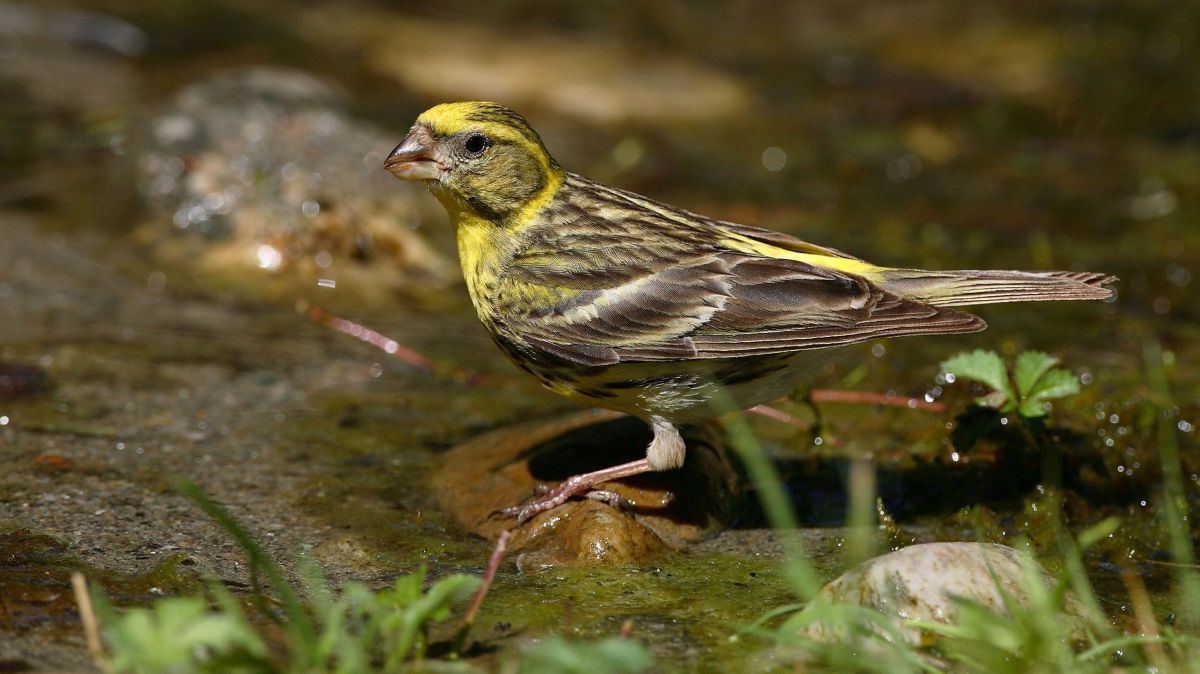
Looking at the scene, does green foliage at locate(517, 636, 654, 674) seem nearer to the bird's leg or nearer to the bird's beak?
the bird's leg

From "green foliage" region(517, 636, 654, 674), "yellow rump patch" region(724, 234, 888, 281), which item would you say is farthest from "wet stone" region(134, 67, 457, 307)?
"green foliage" region(517, 636, 654, 674)

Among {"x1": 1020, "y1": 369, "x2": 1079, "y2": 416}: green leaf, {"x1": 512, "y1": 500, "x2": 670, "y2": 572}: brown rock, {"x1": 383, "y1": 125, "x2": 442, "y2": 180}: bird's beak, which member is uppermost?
{"x1": 383, "y1": 125, "x2": 442, "y2": 180}: bird's beak

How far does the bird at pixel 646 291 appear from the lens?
4.61 meters

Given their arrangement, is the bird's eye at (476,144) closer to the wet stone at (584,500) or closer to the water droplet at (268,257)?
the wet stone at (584,500)

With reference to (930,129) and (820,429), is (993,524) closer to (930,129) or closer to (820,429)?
(820,429)

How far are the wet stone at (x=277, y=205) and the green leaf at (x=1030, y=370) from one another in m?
3.51

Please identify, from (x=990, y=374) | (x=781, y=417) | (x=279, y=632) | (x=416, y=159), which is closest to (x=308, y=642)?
(x=279, y=632)

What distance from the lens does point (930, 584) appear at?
3.49 meters

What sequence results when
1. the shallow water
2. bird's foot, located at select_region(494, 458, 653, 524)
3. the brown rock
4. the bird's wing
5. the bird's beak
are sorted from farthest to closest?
the bird's beak, the bird's wing, bird's foot, located at select_region(494, 458, 653, 524), the shallow water, the brown rock

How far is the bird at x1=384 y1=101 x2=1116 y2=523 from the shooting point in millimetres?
4609

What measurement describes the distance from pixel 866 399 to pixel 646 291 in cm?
142

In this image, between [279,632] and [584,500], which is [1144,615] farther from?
[279,632]

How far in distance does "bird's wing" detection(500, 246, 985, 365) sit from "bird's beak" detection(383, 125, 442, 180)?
0.66 m

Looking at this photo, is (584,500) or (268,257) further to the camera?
(268,257)
